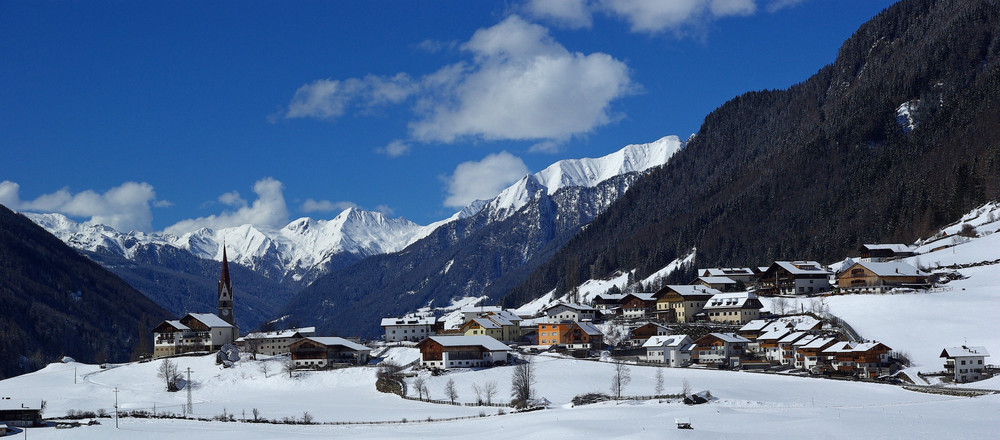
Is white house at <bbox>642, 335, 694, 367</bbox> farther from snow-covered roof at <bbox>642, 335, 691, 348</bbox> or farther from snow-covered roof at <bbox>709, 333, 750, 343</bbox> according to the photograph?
snow-covered roof at <bbox>709, 333, 750, 343</bbox>

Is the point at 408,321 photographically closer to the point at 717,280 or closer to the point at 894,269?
the point at 717,280

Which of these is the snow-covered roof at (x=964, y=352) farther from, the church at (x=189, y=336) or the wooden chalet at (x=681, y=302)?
the church at (x=189, y=336)

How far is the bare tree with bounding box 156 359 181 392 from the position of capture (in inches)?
4446

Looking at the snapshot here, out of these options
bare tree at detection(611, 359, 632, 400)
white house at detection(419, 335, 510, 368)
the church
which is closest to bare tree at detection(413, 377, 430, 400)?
white house at detection(419, 335, 510, 368)

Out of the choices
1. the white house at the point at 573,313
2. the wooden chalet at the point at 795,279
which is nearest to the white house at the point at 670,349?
the white house at the point at 573,313

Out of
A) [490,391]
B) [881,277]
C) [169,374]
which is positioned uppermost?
[881,277]

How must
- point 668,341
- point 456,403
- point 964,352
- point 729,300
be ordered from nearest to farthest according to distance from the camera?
point 964,352
point 456,403
point 668,341
point 729,300

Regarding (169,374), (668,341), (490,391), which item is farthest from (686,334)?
(169,374)

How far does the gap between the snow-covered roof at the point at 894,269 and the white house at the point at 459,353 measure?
52598 mm

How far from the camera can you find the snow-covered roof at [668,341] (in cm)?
11591

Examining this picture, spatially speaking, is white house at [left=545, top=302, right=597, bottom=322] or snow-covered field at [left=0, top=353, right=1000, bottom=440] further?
white house at [left=545, top=302, right=597, bottom=322]

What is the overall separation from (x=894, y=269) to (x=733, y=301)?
2155cm

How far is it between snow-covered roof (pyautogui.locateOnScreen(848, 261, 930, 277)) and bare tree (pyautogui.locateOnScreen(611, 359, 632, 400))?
4495 centimetres

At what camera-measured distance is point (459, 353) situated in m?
116
